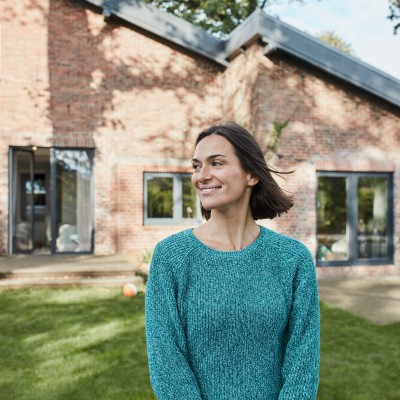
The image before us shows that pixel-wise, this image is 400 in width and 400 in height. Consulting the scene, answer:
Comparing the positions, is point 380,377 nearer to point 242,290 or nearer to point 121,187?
point 242,290

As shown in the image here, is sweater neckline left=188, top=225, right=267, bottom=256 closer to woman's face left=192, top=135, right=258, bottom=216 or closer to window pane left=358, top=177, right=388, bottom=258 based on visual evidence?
woman's face left=192, top=135, right=258, bottom=216

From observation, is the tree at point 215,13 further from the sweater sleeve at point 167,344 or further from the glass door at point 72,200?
the sweater sleeve at point 167,344

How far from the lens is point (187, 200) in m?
12.5

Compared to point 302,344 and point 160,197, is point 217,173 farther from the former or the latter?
point 160,197

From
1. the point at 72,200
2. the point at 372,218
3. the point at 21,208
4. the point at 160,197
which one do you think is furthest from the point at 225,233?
the point at 21,208

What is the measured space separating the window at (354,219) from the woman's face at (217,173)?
9545mm

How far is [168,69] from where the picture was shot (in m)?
12.4

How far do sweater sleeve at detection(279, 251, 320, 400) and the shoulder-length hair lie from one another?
299 millimetres

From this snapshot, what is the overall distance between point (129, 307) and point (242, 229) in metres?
5.89

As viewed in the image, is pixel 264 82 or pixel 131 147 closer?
pixel 264 82

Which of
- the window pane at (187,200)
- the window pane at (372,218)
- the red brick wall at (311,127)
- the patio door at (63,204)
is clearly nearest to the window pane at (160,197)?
the window pane at (187,200)

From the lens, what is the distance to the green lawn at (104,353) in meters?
4.36

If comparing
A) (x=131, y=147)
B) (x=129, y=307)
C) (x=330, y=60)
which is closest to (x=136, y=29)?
(x=131, y=147)

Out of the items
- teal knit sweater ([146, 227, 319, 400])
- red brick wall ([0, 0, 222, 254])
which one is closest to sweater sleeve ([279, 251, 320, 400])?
teal knit sweater ([146, 227, 319, 400])
